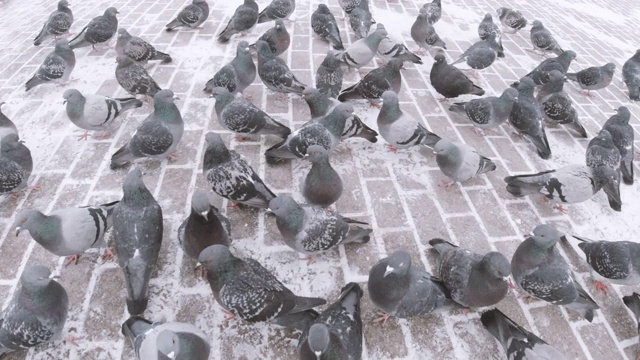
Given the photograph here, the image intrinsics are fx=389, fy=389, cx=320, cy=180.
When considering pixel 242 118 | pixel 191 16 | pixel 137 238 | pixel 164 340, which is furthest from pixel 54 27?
pixel 164 340

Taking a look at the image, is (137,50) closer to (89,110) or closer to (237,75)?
(89,110)

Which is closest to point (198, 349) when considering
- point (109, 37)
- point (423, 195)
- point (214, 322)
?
point (214, 322)

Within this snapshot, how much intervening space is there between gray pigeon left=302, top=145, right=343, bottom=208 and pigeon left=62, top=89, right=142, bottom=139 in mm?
3783

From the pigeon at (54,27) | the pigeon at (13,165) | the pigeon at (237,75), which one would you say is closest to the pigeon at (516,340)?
the pigeon at (237,75)

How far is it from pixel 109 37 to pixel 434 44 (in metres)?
7.80

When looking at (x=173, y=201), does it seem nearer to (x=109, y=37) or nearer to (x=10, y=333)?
(x=10, y=333)

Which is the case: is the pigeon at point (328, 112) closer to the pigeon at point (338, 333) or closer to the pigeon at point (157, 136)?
the pigeon at point (157, 136)

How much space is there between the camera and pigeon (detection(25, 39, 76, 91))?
757 cm

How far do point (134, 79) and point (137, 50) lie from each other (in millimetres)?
1282

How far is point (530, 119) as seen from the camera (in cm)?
718

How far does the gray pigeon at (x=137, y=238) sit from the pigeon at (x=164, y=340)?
27 centimetres

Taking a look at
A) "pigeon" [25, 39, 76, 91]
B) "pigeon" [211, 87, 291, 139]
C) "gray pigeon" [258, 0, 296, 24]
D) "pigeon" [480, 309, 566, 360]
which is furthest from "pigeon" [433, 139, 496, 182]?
"pigeon" [25, 39, 76, 91]

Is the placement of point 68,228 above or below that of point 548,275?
below

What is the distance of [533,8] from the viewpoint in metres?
13.3
